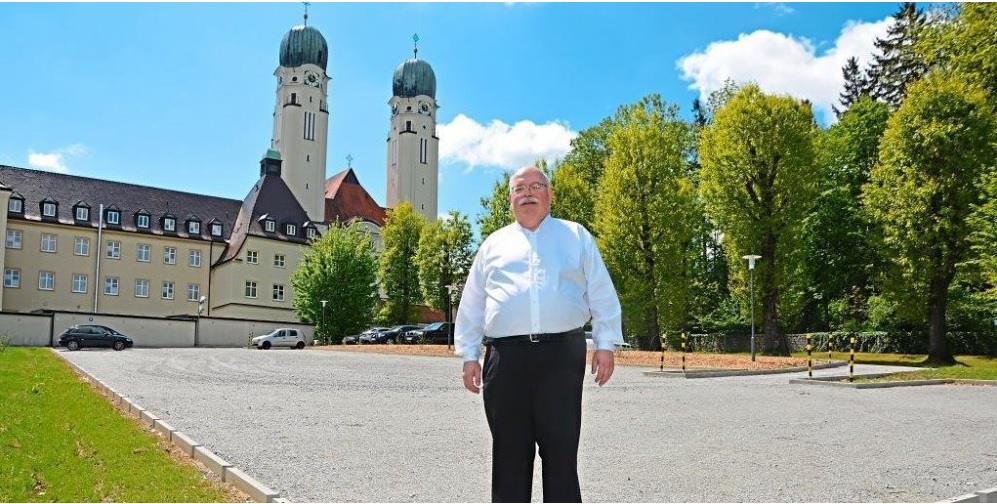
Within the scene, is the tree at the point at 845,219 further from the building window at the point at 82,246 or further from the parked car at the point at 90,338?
the building window at the point at 82,246

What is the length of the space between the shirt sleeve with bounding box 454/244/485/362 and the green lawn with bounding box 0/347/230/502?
2552mm

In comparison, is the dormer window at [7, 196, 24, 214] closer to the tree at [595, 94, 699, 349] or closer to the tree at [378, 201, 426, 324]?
the tree at [378, 201, 426, 324]

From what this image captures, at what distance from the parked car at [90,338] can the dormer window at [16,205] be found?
25265mm

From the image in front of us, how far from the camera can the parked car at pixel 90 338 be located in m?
40.4

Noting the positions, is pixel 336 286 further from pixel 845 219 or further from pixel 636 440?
pixel 636 440

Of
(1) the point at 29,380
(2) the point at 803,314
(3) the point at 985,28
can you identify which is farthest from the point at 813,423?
(2) the point at 803,314

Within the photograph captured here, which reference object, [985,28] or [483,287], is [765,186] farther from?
[483,287]

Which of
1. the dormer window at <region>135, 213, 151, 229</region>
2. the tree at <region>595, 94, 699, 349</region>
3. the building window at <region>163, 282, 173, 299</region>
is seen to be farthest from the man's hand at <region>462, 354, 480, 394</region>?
the dormer window at <region>135, 213, 151, 229</region>

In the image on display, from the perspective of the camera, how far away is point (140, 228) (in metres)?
67.1

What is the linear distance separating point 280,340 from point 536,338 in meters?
47.8

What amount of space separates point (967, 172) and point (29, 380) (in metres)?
33.0

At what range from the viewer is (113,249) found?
65125 millimetres

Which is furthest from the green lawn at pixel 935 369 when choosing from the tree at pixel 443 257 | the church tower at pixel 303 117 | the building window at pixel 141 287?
the church tower at pixel 303 117

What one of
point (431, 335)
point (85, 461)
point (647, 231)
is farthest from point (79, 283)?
point (85, 461)
